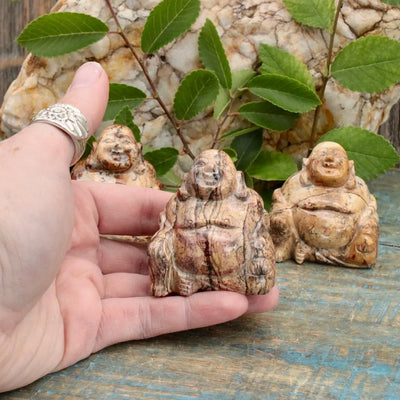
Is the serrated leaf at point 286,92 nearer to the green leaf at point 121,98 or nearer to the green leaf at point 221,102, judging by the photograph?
the green leaf at point 221,102

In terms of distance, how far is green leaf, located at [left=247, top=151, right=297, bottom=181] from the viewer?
3.09 metres

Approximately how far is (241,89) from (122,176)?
72 centimetres

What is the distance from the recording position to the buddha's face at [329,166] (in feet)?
8.79

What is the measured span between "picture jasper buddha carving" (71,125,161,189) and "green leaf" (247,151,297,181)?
0.52 meters

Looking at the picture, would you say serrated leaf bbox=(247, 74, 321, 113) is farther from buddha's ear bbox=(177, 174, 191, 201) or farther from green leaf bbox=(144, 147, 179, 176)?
buddha's ear bbox=(177, 174, 191, 201)

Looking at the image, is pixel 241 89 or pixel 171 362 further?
pixel 241 89

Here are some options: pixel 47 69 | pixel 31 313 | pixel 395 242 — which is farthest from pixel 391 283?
pixel 47 69

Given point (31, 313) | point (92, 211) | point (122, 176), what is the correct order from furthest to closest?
point (122, 176) < point (92, 211) < point (31, 313)

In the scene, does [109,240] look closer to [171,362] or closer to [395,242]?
[171,362]

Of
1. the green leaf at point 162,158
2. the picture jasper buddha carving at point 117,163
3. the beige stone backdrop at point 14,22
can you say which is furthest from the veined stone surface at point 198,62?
the beige stone backdrop at point 14,22

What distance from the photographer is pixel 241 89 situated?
312 centimetres

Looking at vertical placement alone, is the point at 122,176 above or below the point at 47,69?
below

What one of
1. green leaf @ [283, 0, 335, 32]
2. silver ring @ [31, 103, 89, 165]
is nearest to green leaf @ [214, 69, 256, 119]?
green leaf @ [283, 0, 335, 32]

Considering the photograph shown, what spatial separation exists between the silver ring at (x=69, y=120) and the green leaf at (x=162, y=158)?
3.39ft
